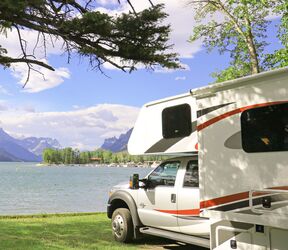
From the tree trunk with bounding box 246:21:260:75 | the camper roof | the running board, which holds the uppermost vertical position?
the tree trunk with bounding box 246:21:260:75

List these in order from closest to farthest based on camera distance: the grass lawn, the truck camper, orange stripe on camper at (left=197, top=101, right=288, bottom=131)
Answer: the truck camper → orange stripe on camper at (left=197, top=101, right=288, bottom=131) → the grass lawn

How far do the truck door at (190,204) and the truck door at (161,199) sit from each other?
0.51 feet

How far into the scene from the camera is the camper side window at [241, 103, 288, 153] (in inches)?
203

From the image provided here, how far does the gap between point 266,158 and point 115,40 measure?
123 inches

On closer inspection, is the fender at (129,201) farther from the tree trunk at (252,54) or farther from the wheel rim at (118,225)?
the tree trunk at (252,54)

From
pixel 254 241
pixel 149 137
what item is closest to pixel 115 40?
pixel 149 137

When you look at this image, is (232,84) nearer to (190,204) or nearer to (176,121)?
(176,121)

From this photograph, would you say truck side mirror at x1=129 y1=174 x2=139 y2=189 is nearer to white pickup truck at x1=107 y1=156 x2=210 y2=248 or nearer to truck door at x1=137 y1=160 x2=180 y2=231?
white pickup truck at x1=107 y1=156 x2=210 y2=248

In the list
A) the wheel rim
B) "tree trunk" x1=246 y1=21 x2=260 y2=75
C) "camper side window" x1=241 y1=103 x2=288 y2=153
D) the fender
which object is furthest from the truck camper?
"tree trunk" x1=246 y1=21 x2=260 y2=75

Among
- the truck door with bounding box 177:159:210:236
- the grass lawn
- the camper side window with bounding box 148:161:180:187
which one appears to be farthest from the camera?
the grass lawn

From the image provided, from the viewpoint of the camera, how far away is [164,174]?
8141 millimetres

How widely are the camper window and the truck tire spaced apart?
227cm

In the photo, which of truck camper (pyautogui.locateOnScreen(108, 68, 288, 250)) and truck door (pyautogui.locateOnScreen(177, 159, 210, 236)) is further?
truck door (pyautogui.locateOnScreen(177, 159, 210, 236))

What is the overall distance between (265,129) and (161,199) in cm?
310
